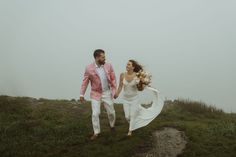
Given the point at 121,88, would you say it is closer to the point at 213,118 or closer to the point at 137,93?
the point at 137,93

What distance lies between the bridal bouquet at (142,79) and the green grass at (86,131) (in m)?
1.69

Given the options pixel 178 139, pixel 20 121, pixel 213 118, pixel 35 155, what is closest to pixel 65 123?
pixel 20 121

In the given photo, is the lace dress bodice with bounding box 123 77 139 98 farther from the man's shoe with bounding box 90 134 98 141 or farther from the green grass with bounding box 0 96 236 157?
the man's shoe with bounding box 90 134 98 141

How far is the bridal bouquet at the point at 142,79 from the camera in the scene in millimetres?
14883

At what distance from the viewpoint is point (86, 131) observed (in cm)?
1691

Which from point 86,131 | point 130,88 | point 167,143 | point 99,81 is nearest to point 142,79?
point 130,88

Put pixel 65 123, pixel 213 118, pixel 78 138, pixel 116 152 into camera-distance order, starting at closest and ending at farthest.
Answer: pixel 116 152 < pixel 78 138 < pixel 65 123 < pixel 213 118

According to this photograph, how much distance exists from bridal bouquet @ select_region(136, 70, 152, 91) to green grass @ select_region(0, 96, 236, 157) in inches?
66.6

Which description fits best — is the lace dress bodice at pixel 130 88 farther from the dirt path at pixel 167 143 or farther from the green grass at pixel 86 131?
the dirt path at pixel 167 143

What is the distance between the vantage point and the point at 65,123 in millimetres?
18109

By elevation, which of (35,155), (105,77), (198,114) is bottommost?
(35,155)

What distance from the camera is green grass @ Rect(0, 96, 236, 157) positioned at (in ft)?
48.8

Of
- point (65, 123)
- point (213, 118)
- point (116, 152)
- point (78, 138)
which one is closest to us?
point (116, 152)

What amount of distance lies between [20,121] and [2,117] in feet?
3.53
